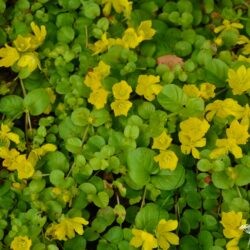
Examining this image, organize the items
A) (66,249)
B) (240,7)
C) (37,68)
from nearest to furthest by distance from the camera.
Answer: (66,249), (37,68), (240,7)

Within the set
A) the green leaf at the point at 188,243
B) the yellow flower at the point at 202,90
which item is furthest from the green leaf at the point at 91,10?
the green leaf at the point at 188,243

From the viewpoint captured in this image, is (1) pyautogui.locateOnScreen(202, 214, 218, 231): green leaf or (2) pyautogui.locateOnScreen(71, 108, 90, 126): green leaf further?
(2) pyautogui.locateOnScreen(71, 108, 90, 126): green leaf

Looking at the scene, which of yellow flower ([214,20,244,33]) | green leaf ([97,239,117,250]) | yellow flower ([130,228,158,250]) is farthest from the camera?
yellow flower ([214,20,244,33])

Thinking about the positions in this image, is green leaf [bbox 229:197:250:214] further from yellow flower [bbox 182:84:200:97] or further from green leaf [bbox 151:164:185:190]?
yellow flower [bbox 182:84:200:97]

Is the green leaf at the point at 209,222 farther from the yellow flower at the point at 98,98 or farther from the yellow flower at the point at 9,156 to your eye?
the yellow flower at the point at 9,156

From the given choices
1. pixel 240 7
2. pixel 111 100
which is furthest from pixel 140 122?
pixel 240 7

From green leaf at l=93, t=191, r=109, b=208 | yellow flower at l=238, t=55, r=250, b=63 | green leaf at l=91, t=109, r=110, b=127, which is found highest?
yellow flower at l=238, t=55, r=250, b=63

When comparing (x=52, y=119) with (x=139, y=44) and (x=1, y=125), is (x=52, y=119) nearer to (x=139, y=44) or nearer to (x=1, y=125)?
(x=1, y=125)

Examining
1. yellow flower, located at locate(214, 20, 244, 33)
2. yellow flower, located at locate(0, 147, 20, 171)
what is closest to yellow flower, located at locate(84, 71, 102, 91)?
yellow flower, located at locate(0, 147, 20, 171)

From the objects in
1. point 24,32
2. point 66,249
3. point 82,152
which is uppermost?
point 24,32
